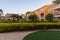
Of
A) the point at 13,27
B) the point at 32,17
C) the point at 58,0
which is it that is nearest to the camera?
the point at 13,27

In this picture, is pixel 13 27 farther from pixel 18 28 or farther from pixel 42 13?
pixel 42 13

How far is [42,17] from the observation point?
42.6 meters

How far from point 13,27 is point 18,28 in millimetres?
616

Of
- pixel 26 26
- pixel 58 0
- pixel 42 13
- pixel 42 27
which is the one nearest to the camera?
pixel 26 26

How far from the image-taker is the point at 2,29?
16922mm

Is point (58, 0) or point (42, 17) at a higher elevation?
point (58, 0)

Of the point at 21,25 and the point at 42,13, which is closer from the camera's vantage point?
the point at 21,25

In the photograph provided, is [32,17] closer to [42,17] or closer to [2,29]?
[42,17]

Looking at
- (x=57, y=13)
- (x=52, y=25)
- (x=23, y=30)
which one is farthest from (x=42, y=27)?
(x=57, y=13)

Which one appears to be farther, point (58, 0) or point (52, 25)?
point (58, 0)

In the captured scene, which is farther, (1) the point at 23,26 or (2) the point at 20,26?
(1) the point at 23,26

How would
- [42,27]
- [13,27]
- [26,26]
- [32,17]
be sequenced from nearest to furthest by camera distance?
[13,27] → [26,26] → [42,27] → [32,17]

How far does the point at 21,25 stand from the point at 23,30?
0.68 metres

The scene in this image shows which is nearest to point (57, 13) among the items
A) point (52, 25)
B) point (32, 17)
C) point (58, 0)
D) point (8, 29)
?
point (58, 0)
